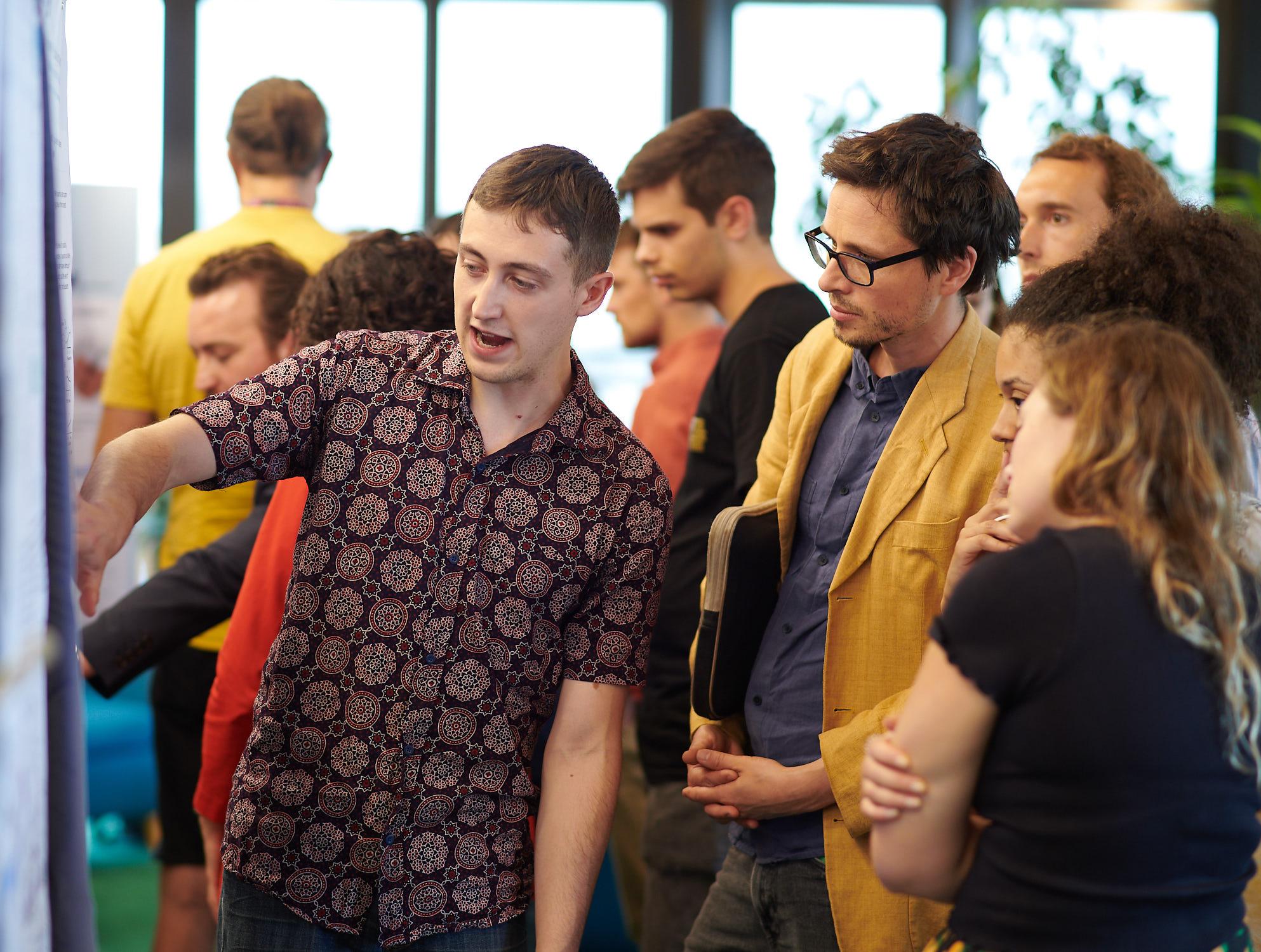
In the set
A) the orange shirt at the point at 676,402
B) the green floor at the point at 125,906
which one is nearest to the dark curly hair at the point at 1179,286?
the orange shirt at the point at 676,402

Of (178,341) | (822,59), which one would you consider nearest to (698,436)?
(178,341)

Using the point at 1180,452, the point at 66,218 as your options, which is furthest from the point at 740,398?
the point at 66,218

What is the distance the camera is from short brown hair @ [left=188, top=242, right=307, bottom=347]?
2.59 metres

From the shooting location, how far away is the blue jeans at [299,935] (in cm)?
155

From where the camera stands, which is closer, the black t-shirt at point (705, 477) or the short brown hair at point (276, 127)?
the black t-shirt at point (705, 477)

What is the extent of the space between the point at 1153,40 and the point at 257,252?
495 centimetres

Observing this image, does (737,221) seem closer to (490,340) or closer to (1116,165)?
(1116,165)

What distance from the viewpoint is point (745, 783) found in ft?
5.82

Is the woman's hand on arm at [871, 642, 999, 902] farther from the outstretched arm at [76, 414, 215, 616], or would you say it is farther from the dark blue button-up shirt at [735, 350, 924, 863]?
the outstretched arm at [76, 414, 215, 616]

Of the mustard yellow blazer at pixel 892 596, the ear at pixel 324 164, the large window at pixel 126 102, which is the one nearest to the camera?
the mustard yellow blazer at pixel 892 596

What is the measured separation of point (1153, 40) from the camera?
5.99 metres

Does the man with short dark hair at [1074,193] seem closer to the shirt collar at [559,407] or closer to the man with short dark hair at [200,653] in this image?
the shirt collar at [559,407]

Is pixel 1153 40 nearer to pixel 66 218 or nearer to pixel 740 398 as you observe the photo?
pixel 740 398

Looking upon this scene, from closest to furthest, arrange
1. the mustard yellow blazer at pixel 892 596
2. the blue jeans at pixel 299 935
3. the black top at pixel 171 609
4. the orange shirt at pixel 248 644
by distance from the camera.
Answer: the blue jeans at pixel 299 935 → the mustard yellow blazer at pixel 892 596 → the orange shirt at pixel 248 644 → the black top at pixel 171 609
